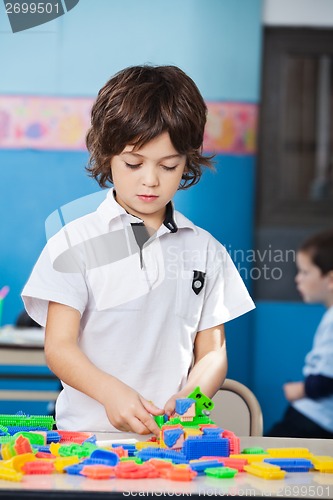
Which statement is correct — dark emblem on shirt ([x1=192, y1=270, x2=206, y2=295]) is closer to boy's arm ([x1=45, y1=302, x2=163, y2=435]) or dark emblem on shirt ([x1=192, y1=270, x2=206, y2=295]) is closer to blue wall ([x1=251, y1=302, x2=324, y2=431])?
boy's arm ([x1=45, y1=302, x2=163, y2=435])

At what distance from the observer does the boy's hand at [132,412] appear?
2.91 ft

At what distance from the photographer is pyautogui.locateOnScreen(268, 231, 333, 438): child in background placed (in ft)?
6.59

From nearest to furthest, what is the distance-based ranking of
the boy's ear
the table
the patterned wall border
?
1. the table
2. the boy's ear
3. the patterned wall border

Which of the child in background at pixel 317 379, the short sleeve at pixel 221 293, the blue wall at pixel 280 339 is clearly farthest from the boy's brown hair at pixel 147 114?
the blue wall at pixel 280 339

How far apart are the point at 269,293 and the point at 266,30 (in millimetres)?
867

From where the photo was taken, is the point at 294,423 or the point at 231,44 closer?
the point at 294,423

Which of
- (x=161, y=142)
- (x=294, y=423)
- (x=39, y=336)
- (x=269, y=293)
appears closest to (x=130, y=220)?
(x=161, y=142)

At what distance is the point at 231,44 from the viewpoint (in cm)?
269

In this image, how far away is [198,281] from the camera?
1112mm

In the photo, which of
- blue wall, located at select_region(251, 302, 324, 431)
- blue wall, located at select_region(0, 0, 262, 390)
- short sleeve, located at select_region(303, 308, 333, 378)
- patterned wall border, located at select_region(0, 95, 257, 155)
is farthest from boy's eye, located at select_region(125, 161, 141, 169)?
blue wall, located at select_region(251, 302, 324, 431)

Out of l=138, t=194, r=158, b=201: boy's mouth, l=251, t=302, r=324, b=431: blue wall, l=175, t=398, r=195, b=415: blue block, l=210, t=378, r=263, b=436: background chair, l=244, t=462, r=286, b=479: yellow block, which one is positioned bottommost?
l=251, t=302, r=324, b=431: blue wall

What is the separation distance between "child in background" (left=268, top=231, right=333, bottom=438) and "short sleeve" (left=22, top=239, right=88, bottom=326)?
108 cm

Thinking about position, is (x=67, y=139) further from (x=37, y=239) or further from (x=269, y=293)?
(x=269, y=293)

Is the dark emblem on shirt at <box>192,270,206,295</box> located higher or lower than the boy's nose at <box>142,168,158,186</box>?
lower
